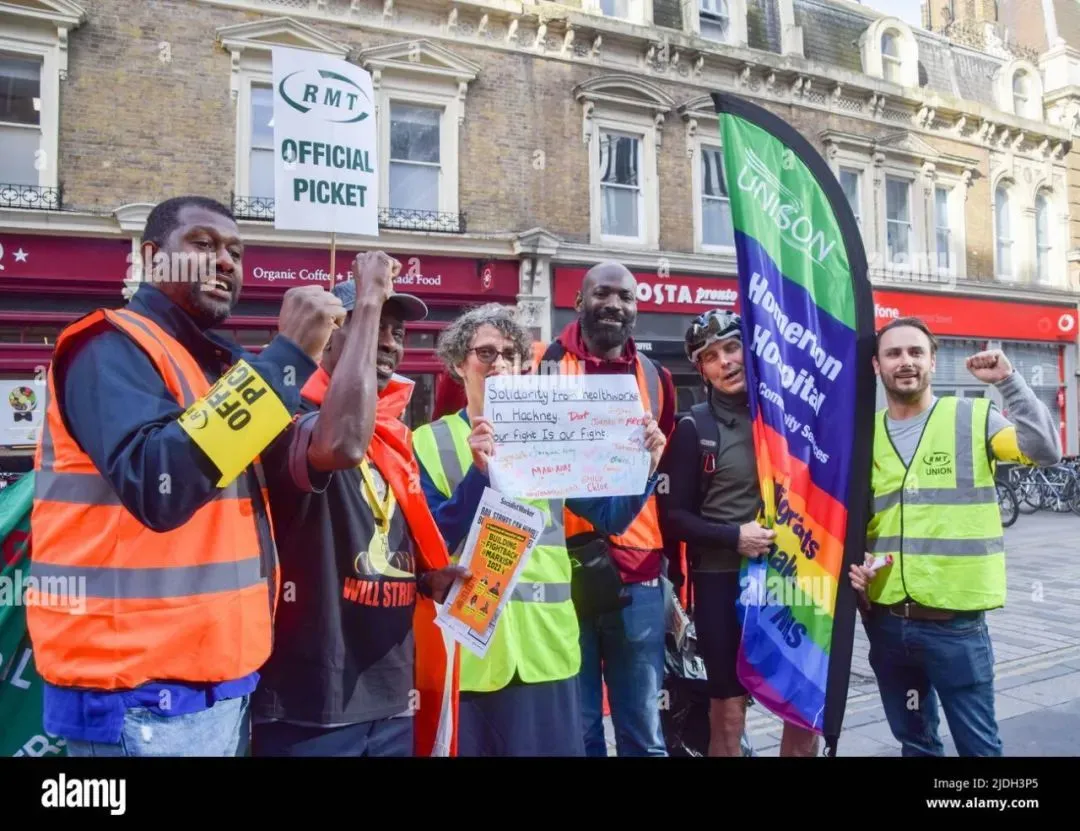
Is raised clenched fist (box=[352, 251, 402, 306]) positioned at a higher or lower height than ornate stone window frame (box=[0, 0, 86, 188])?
lower

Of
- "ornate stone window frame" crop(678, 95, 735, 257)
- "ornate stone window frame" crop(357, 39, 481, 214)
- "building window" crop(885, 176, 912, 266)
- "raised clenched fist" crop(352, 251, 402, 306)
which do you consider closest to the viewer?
"raised clenched fist" crop(352, 251, 402, 306)

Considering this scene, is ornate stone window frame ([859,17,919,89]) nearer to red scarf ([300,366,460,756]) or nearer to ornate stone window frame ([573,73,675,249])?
ornate stone window frame ([573,73,675,249])

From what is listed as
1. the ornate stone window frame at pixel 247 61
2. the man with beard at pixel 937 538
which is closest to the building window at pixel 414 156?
the ornate stone window frame at pixel 247 61

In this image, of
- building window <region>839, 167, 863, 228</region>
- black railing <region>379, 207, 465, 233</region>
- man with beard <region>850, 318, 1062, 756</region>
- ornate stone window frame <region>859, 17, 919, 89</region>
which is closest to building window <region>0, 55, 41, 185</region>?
black railing <region>379, 207, 465, 233</region>

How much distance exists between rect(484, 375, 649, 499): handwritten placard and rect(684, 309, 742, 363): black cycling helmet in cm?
64

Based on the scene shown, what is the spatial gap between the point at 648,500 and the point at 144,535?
1.77 m

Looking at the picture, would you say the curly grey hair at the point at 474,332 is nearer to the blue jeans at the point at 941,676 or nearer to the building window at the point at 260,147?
the blue jeans at the point at 941,676

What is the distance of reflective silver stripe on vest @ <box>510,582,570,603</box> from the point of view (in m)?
2.28

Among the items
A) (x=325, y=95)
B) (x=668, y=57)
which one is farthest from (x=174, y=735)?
(x=668, y=57)

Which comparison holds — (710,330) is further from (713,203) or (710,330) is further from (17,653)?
(713,203)

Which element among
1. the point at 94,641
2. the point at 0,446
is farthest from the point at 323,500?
the point at 0,446

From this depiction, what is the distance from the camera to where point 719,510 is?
2.71 m
